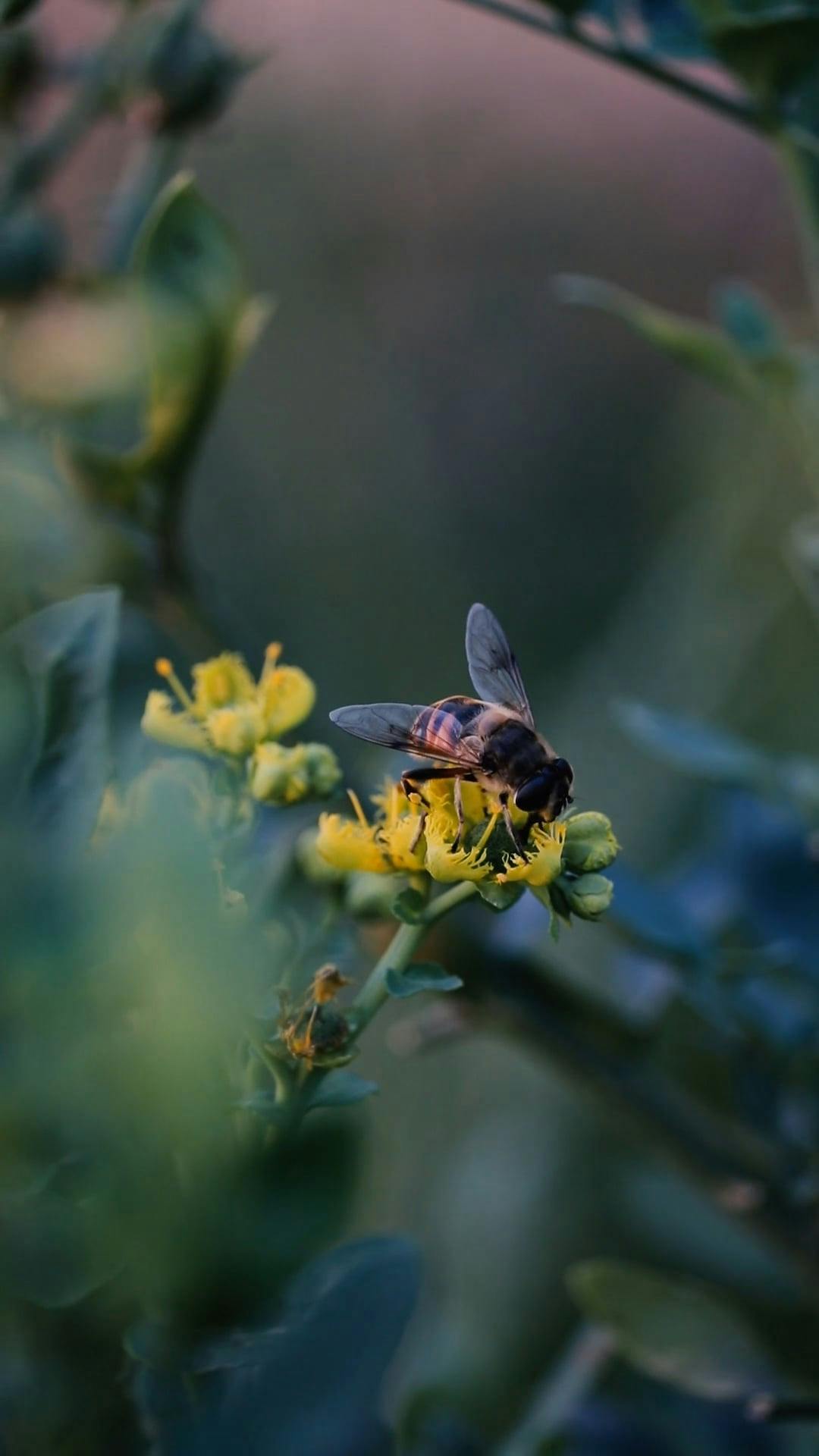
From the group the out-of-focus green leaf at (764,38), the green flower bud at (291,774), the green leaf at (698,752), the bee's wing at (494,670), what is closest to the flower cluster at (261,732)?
the green flower bud at (291,774)

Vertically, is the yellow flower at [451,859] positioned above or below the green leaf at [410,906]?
above

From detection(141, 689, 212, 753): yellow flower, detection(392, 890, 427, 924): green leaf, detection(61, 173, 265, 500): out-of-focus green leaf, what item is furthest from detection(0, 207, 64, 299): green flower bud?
detection(392, 890, 427, 924): green leaf

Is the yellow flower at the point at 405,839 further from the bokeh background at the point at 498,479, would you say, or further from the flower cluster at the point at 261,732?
the bokeh background at the point at 498,479

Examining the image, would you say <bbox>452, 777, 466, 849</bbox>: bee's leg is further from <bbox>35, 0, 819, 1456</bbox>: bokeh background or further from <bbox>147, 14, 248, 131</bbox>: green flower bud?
<bbox>147, 14, 248, 131</bbox>: green flower bud

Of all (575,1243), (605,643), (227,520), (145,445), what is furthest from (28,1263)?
(227,520)

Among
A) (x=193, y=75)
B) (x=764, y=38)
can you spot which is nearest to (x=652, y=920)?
(x=764, y=38)
